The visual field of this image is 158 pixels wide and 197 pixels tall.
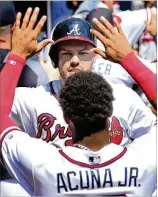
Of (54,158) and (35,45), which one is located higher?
(35,45)

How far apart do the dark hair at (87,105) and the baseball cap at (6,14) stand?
1644 mm

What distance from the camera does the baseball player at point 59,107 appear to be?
329 cm

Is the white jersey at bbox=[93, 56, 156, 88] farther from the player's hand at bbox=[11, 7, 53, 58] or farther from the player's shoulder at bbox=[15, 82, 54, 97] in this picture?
the player's hand at bbox=[11, 7, 53, 58]

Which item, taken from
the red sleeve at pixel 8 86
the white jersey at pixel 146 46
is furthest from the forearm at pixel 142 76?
the white jersey at pixel 146 46

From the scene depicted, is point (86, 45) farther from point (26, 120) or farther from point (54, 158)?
point (54, 158)

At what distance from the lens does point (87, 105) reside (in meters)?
2.44

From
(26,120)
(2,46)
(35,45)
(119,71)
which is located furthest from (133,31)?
(35,45)

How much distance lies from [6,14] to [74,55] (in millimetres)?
875

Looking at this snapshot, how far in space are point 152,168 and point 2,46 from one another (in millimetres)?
1734

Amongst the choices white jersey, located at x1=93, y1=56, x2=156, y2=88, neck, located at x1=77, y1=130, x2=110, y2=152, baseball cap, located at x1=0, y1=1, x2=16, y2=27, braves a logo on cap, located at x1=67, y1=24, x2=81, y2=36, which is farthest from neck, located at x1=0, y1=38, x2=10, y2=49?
neck, located at x1=77, y1=130, x2=110, y2=152

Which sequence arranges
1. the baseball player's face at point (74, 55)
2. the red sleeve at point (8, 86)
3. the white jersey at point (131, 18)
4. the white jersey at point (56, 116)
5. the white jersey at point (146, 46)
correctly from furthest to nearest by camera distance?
the white jersey at point (146, 46), the white jersey at point (131, 18), the baseball player's face at point (74, 55), the white jersey at point (56, 116), the red sleeve at point (8, 86)

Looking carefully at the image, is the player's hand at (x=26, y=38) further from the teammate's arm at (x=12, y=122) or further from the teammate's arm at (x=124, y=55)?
the teammate's arm at (x=124, y=55)

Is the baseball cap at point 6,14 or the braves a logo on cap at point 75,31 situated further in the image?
the baseball cap at point 6,14

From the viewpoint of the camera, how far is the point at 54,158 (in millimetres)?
2469
